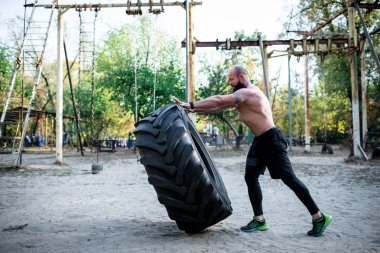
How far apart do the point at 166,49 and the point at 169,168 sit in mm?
30631

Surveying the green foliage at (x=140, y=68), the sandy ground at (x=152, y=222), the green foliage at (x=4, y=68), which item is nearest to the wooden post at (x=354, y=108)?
the sandy ground at (x=152, y=222)

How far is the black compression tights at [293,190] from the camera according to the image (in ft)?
11.7

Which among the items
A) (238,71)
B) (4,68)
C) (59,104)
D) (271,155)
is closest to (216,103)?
(238,71)

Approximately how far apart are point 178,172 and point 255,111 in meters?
1.30

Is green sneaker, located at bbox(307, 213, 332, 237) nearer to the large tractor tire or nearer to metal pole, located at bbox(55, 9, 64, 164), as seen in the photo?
the large tractor tire

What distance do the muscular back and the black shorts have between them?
0.09 m

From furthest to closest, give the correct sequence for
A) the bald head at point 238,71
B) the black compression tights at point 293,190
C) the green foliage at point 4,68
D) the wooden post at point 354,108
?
the green foliage at point 4,68
the wooden post at point 354,108
the bald head at point 238,71
the black compression tights at point 293,190

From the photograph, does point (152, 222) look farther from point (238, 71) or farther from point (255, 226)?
point (238, 71)

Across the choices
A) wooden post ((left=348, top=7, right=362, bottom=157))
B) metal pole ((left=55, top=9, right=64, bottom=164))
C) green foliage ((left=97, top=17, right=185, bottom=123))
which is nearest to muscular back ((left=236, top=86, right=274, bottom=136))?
metal pole ((left=55, top=9, right=64, bottom=164))

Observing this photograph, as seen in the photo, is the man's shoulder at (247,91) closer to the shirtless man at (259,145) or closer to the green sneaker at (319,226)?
the shirtless man at (259,145)

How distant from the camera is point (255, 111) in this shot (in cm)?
369

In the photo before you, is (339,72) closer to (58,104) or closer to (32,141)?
(58,104)

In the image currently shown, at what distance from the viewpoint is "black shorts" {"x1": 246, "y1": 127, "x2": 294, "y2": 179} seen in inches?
141

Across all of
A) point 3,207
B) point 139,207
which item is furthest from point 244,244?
point 3,207
